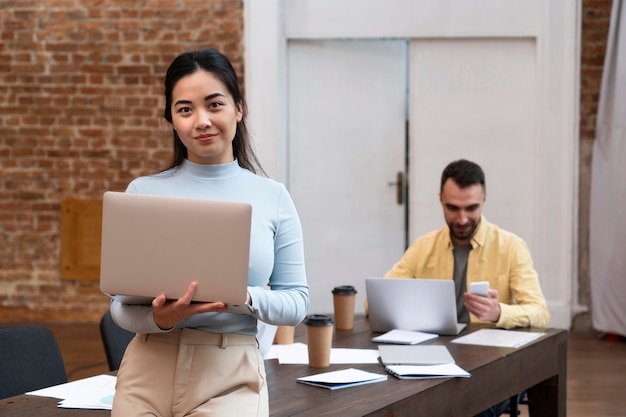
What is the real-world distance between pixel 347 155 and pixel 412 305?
3.84 metres

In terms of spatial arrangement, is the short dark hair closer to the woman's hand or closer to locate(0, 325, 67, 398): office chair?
locate(0, 325, 67, 398): office chair

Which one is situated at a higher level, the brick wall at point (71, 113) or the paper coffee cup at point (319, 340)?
the brick wall at point (71, 113)

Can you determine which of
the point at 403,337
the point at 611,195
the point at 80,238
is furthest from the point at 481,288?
the point at 80,238

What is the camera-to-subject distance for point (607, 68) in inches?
251

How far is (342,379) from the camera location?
233 cm

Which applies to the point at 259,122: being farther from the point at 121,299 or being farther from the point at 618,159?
the point at 121,299

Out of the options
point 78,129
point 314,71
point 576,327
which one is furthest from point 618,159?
point 78,129

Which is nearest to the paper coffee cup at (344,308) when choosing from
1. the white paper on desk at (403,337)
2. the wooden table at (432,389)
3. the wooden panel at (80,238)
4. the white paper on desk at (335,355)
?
the wooden table at (432,389)

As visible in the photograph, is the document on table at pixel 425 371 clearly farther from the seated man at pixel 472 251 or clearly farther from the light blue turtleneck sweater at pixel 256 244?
the seated man at pixel 472 251

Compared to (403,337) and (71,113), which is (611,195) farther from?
(71,113)

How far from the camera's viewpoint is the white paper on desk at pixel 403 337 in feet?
9.55

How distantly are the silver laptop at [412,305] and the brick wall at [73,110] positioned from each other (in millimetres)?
4024

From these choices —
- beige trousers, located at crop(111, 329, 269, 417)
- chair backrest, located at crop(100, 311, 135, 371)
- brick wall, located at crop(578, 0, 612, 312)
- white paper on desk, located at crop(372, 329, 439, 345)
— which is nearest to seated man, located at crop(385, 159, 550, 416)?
white paper on desk, located at crop(372, 329, 439, 345)

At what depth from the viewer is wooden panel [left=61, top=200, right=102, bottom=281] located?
699 centimetres
